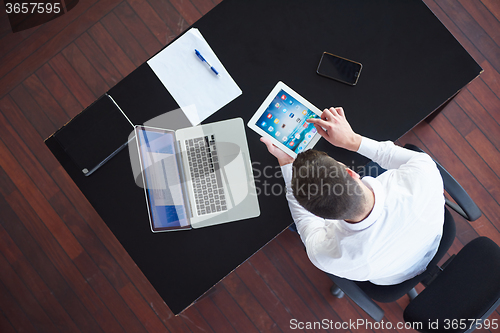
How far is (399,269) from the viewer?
4.09ft

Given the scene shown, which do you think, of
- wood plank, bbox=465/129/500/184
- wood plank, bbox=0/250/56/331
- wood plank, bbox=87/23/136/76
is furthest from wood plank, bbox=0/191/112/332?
wood plank, bbox=465/129/500/184

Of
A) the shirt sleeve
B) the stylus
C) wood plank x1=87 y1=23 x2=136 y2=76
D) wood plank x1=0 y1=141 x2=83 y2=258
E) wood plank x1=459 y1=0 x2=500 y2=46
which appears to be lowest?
the shirt sleeve

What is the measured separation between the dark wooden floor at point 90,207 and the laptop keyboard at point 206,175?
0.96 metres

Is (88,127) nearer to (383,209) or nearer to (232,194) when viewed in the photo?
(232,194)

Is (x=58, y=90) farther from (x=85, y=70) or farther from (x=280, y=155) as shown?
(x=280, y=155)

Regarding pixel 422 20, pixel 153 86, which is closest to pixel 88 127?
pixel 153 86

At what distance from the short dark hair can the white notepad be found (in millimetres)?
550

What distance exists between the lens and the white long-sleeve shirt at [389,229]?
1.08 m

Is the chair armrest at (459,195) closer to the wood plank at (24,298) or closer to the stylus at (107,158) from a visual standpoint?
the stylus at (107,158)

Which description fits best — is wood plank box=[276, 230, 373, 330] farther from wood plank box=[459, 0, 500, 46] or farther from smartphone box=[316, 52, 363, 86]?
wood plank box=[459, 0, 500, 46]

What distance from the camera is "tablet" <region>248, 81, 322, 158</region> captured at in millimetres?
1325

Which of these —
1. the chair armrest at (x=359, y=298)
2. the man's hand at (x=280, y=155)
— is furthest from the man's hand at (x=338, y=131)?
the chair armrest at (x=359, y=298)

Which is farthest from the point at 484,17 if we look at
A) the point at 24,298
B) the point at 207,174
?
the point at 24,298

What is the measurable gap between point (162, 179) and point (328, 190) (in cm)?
67
